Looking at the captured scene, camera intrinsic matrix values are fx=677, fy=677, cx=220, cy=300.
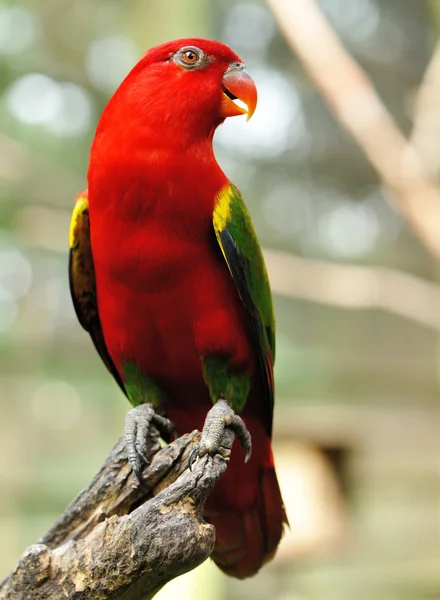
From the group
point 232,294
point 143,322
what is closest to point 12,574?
point 143,322

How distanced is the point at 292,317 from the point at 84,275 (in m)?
2.18

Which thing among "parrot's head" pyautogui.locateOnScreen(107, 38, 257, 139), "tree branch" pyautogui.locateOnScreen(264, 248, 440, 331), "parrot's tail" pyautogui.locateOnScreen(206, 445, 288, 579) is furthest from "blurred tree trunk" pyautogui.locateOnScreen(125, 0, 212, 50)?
"parrot's tail" pyautogui.locateOnScreen(206, 445, 288, 579)

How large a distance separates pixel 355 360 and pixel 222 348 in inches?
96.1

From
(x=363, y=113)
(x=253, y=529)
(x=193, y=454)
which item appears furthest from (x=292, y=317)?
(x=193, y=454)

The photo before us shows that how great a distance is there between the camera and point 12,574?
1281mm

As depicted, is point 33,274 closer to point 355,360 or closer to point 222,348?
point 355,360

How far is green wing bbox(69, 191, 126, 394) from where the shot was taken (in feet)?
5.18

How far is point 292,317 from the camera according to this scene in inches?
146

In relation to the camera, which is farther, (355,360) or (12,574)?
(355,360)

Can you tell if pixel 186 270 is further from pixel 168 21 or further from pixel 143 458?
pixel 168 21

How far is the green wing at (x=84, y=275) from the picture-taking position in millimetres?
1579

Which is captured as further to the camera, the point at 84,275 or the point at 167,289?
the point at 84,275

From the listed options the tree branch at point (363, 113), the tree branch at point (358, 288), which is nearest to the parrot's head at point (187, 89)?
the tree branch at point (363, 113)

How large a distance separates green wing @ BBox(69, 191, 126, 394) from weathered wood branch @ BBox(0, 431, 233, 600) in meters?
0.41
